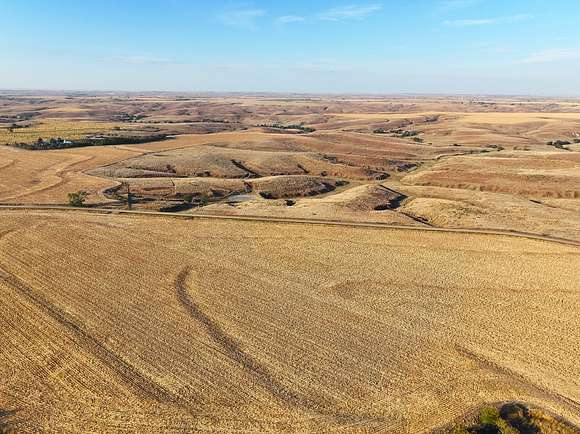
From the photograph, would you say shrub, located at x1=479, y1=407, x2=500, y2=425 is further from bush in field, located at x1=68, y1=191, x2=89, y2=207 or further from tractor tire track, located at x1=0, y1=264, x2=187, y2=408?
bush in field, located at x1=68, y1=191, x2=89, y2=207

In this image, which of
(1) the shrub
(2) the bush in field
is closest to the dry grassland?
(2) the bush in field

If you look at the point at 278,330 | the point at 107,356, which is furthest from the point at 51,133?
the point at 278,330

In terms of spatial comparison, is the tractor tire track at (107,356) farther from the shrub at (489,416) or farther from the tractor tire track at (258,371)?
the shrub at (489,416)

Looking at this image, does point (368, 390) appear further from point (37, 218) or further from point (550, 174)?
point (550, 174)

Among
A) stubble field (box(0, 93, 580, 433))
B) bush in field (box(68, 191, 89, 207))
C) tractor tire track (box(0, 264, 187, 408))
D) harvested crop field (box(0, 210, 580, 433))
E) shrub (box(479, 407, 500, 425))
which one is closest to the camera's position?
shrub (box(479, 407, 500, 425))

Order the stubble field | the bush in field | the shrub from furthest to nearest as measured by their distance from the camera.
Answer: the bush in field < the stubble field < the shrub

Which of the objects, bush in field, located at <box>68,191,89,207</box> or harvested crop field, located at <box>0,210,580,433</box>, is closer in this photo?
harvested crop field, located at <box>0,210,580,433</box>

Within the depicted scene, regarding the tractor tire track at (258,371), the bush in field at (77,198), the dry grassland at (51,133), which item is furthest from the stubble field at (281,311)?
the dry grassland at (51,133)

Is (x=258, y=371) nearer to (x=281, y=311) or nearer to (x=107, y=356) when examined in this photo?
(x=281, y=311)
